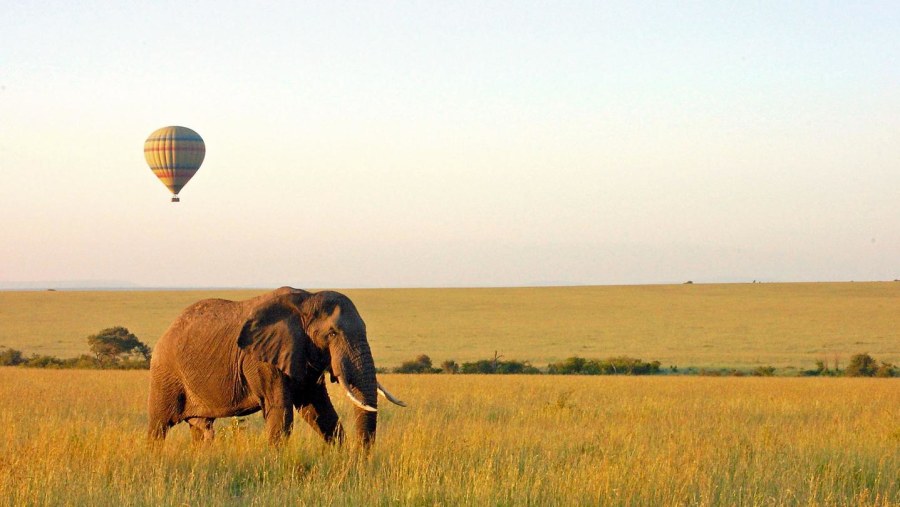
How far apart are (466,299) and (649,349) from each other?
2191 inches

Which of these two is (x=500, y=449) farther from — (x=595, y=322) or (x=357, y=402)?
(x=595, y=322)

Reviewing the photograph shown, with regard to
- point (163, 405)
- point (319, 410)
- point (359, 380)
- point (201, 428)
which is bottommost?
point (201, 428)

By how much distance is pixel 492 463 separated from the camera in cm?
995

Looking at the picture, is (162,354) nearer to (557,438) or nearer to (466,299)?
(557,438)

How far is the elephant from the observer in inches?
425

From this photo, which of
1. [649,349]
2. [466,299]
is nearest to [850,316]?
[649,349]

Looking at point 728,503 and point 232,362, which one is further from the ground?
point 232,362

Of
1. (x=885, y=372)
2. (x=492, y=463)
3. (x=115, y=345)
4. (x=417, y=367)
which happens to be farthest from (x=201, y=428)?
(x=115, y=345)

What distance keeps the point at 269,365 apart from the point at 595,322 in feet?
222

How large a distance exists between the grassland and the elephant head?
34.6 metres

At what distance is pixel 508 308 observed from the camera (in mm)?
95312

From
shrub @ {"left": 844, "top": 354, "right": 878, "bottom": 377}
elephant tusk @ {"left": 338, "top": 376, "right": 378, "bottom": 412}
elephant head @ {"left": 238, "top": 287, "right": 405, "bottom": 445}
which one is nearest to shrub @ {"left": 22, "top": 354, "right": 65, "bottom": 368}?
shrub @ {"left": 844, "top": 354, "right": 878, "bottom": 377}

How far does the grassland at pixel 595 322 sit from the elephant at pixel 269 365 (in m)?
33.6

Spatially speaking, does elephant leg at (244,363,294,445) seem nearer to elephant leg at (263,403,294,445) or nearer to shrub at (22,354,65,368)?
elephant leg at (263,403,294,445)
